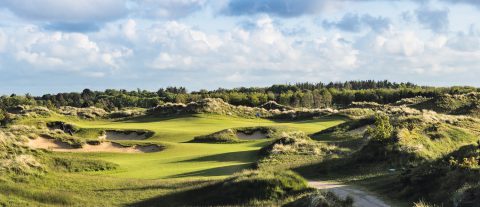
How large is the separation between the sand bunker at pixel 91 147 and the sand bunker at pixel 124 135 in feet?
25.8

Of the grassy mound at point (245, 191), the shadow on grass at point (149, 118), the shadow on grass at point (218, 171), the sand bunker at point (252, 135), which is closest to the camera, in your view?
the grassy mound at point (245, 191)

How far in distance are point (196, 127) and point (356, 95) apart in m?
102

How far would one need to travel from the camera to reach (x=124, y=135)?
47156 mm

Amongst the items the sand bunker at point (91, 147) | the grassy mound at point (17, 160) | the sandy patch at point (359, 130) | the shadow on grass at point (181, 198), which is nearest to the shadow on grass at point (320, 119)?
the sandy patch at point (359, 130)

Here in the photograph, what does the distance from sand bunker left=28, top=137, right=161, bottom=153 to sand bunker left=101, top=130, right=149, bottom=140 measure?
7.86 m

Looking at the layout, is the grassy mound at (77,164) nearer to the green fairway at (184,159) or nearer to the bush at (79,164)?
the bush at (79,164)

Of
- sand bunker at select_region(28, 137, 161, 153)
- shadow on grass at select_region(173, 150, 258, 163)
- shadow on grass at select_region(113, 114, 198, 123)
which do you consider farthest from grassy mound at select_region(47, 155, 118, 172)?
shadow on grass at select_region(113, 114, 198, 123)

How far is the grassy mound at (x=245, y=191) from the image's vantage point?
58.3 feet

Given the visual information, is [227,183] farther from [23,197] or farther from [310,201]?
[23,197]

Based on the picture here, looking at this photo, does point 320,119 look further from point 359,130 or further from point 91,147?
point 91,147

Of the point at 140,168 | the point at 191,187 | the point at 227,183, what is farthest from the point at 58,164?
the point at 227,183

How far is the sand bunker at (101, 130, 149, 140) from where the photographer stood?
46250mm

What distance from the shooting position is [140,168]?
28.5 m

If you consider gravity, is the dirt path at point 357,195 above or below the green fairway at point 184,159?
above
